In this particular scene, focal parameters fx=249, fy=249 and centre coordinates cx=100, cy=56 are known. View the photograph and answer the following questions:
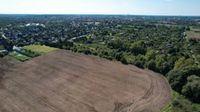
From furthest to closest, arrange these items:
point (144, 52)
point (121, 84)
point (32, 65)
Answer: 1. point (144, 52)
2. point (32, 65)
3. point (121, 84)

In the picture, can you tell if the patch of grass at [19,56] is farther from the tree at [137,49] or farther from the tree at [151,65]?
the tree at [151,65]

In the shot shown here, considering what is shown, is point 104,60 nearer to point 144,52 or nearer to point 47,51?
point 144,52

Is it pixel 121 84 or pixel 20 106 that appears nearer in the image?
pixel 20 106

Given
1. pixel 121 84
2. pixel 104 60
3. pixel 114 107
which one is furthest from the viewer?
pixel 104 60

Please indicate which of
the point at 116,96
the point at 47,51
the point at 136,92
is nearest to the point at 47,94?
the point at 116,96

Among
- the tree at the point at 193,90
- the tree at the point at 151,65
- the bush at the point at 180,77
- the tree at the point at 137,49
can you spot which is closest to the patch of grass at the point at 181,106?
the tree at the point at 193,90

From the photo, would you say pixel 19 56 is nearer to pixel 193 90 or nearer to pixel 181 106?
pixel 193 90

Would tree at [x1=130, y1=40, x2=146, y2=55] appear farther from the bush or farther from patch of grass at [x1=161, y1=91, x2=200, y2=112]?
patch of grass at [x1=161, y1=91, x2=200, y2=112]

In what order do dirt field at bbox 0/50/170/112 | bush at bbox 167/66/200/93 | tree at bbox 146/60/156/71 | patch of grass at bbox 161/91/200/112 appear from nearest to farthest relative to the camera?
1. patch of grass at bbox 161/91/200/112
2. dirt field at bbox 0/50/170/112
3. bush at bbox 167/66/200/93
4. tree at bbox 146/60/156/71

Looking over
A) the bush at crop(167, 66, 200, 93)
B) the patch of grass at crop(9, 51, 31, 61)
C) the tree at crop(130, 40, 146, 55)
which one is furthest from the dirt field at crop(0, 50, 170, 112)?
the tree at crop(130, 40, 146, 55)
